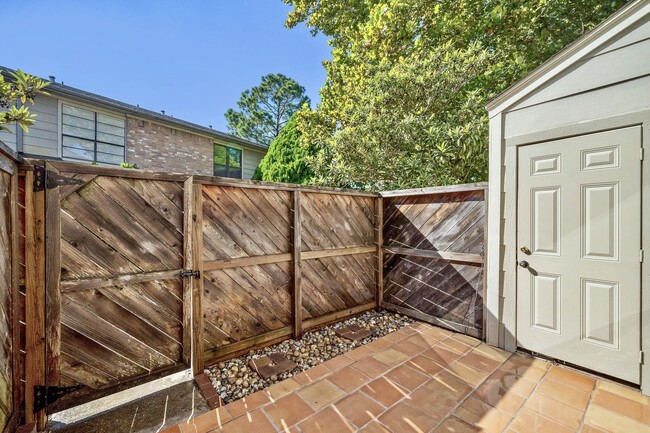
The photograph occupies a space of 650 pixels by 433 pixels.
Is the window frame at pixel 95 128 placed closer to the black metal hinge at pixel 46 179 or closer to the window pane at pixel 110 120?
the window pane at pixel 110 120

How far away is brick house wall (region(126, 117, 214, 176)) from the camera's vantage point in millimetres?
7192

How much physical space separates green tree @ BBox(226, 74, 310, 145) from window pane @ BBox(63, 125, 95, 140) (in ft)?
43.8

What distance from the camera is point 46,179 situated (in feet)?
5.95

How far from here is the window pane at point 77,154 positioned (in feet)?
20.5

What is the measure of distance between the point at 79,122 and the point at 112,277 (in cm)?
677

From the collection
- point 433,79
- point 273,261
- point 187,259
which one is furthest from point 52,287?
point 433,79

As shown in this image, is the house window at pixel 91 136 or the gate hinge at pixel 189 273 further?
the house window at pixel 91 136

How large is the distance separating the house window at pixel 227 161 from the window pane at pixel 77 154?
318 cm

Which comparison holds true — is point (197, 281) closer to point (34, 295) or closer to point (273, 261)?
point (273, 261)

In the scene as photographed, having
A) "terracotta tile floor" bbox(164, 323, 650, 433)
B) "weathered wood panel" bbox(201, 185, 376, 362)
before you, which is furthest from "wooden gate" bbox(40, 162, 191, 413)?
"terracotta tile floor" bbox(164, 323, 650, 433)

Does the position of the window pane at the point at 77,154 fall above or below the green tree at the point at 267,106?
below

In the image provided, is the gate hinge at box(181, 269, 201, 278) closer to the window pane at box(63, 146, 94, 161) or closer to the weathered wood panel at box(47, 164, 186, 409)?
the weathered wood panel at box(47, 164, 186, 409)

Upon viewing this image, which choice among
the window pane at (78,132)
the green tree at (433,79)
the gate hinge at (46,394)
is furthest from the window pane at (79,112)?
the gate hinge at (46,394)

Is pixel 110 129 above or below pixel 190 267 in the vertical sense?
above
